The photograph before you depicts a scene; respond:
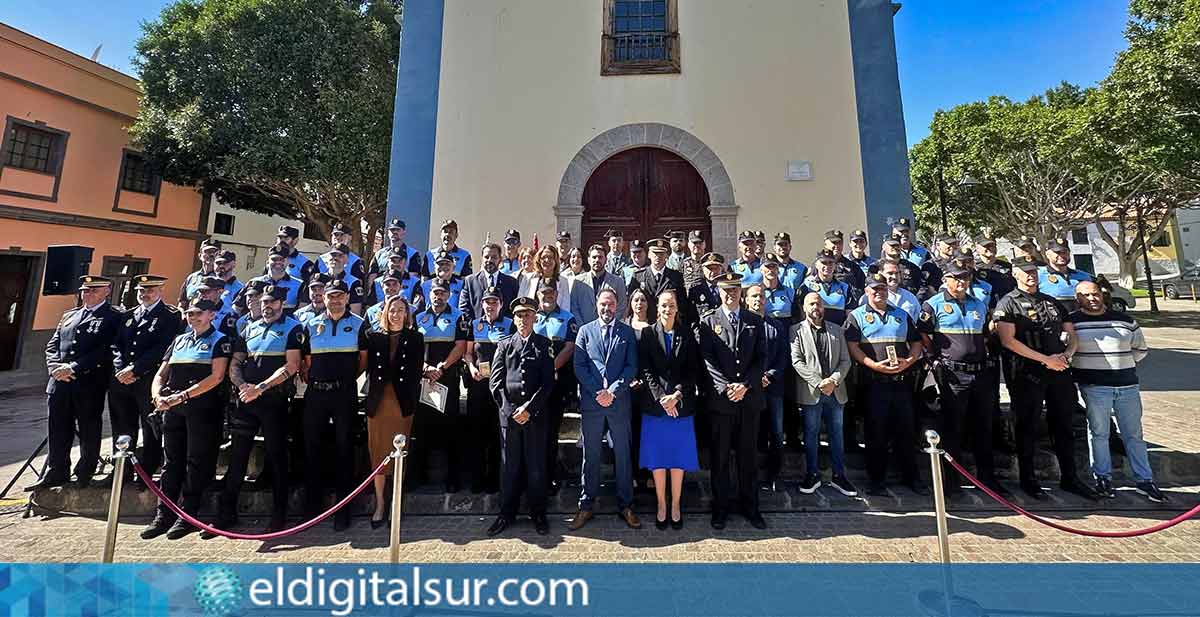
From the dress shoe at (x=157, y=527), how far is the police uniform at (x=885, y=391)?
6440mm

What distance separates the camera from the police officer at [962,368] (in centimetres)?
469

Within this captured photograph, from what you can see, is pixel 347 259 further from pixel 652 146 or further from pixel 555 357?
pixel 652 146

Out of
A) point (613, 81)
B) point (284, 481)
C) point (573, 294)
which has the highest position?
point (613, 81)

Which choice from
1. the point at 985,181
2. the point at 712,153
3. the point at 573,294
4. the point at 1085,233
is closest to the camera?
the point at 573,294

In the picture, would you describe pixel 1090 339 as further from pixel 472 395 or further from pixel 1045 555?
pixel 472 395

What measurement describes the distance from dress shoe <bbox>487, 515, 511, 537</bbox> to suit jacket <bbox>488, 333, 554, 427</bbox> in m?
0.81

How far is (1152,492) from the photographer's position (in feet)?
14.9

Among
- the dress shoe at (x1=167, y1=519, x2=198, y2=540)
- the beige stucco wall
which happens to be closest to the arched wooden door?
the beige stucco wall

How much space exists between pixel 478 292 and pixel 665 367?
2.46 metres

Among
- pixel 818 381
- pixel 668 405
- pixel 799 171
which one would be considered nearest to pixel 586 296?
pixel 668 405

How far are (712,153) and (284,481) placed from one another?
7.97 m

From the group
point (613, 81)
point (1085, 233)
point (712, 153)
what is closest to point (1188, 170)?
point (712, 153)

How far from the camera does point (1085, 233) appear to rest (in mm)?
44562

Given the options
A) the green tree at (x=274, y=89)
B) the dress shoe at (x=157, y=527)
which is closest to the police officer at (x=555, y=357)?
the dress shoe at (x=157, y=527)
